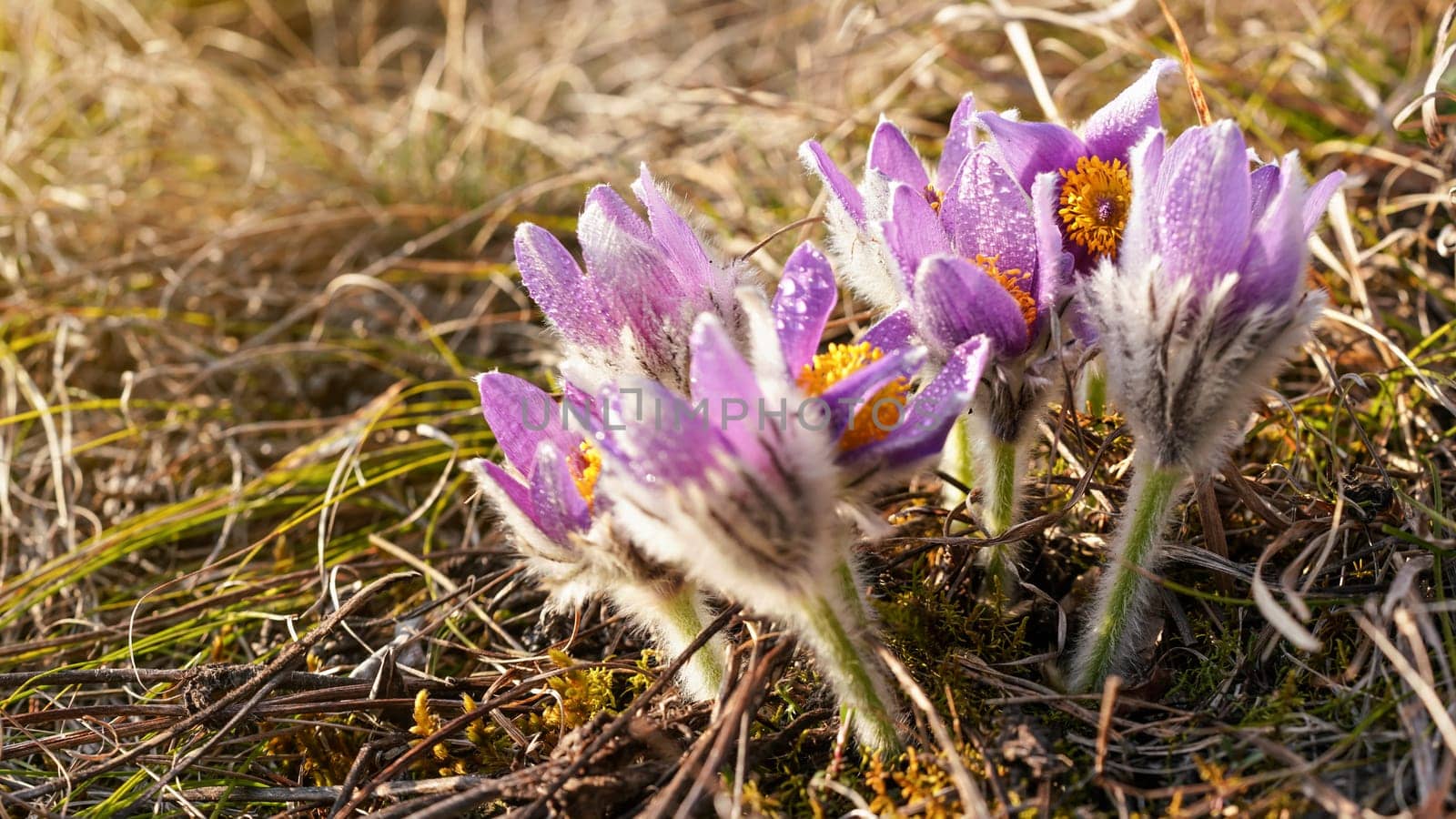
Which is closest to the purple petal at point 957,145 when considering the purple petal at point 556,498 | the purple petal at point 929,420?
the purple petal at point 929,420

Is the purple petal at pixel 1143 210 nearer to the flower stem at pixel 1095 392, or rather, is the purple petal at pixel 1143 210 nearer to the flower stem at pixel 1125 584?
the flower stem at pixel 1125 584

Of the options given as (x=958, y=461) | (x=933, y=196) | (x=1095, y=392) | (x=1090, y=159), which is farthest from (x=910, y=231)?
(x=1095, y=392)

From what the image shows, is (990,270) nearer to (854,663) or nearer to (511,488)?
(854,663)

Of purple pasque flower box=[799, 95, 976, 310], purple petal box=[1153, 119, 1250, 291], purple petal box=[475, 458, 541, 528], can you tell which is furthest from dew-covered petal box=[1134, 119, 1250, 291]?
purple petal box=[475, 458, 541, 528]

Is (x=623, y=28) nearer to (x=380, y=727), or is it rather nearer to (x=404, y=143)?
(x=404, y=143)

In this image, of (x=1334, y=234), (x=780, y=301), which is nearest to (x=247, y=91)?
(x=780, y=301)
